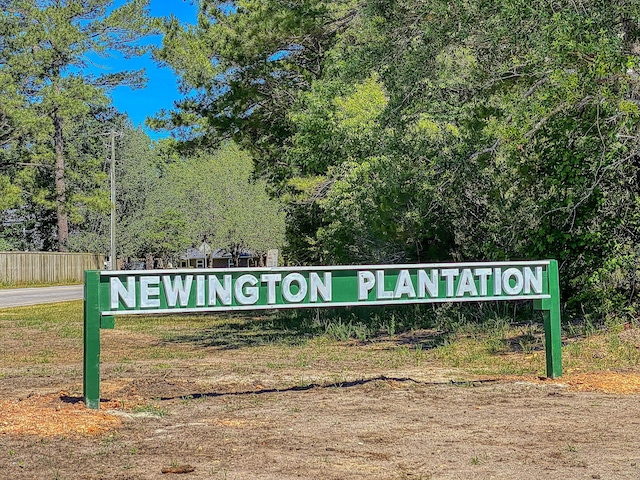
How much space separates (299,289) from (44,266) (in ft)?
134

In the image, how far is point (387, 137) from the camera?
16.5 m

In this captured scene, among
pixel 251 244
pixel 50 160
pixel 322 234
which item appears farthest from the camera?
pixel 251 244

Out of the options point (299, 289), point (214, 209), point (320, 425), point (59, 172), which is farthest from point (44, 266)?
point (320, 425)

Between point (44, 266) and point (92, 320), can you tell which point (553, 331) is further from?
point (44, 266)

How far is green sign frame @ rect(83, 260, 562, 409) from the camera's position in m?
8.64

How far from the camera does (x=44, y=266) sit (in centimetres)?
Result: 4753

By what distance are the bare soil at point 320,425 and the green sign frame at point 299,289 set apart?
0.84 metres

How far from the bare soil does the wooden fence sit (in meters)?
35.0

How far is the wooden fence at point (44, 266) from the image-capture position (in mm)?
44344

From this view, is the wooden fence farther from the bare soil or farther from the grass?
the bare soil

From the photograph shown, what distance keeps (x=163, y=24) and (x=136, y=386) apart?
21.4 metres

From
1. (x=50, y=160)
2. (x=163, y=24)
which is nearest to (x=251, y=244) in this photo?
(x=50, y=160)

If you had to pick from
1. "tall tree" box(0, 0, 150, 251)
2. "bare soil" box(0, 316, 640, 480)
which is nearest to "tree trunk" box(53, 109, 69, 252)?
"tall tree" box(0, 0, 150, 251)

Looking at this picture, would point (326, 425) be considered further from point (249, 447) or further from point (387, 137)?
point (387, 137)
